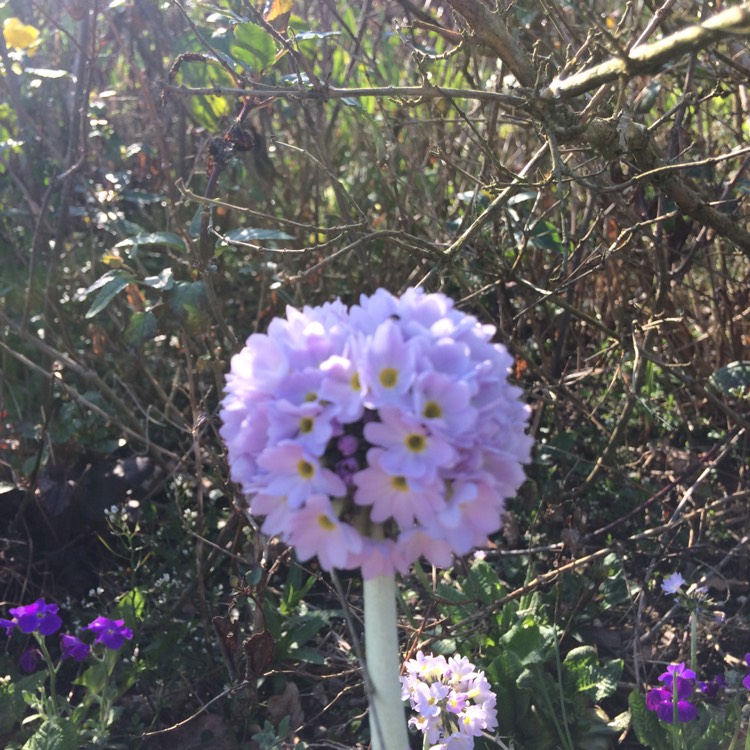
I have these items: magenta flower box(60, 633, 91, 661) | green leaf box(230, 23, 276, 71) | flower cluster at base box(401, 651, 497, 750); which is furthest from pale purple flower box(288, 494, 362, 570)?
green leaf box(230, 23, 276, 71)

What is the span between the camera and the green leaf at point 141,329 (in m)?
2.10

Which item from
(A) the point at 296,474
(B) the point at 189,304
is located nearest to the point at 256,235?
(B) the point at 189,304

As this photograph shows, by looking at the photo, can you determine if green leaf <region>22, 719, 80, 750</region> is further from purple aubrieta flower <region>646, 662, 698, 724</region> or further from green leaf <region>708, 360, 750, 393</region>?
green leaf <region>708, 360, 750, 393</region>

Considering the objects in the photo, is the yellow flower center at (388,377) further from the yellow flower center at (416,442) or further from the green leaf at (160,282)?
the green leaf at (160,282)

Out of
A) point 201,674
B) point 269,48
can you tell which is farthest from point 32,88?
point 201,674

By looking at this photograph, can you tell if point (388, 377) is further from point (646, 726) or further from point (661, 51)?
point (646, 726)

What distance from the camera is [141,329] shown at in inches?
83.1

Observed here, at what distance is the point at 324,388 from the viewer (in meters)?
1.07

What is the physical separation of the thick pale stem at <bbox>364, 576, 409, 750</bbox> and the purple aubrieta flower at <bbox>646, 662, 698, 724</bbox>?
67 centimetres

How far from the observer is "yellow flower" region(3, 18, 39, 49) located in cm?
289

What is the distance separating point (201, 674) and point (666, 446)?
1534mm

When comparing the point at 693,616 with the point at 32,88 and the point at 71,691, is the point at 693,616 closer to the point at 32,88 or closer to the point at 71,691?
the point at 71,691

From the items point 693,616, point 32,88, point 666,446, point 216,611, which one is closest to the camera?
point 693,616

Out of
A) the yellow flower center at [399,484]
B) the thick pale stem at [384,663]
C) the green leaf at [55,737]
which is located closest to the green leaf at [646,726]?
the thick pale stem at [384,663]
